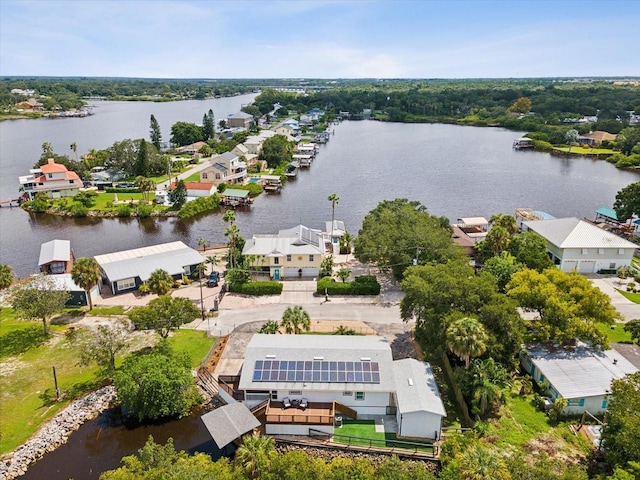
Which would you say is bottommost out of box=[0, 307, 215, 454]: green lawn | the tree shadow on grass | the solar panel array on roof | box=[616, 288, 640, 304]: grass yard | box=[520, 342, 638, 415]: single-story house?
box=[0, 307, 215, 454]: green lawn

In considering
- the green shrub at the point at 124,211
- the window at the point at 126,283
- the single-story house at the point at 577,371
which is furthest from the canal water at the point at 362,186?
the single-story house at the point at 577,371

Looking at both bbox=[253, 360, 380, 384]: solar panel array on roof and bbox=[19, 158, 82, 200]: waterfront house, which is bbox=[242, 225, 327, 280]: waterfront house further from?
bbox=[19, 158, 82, 200]: waterfront house

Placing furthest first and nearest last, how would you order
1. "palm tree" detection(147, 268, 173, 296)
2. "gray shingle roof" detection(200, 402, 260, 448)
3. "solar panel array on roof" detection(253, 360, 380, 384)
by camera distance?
"palm tree" detection(147, 268, 173, 296) < "solar panel array on roof" detection(253, 360, 380, 384) < "gray shingle roof" detection(200, 402, 260, 448)

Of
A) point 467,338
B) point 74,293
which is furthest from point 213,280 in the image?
point 467,338

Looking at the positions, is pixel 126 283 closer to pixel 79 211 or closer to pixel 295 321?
pixel 295 321

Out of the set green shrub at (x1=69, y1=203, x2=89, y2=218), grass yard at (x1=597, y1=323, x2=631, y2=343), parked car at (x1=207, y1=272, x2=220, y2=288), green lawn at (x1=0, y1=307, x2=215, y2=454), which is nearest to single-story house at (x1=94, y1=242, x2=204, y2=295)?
parked car at (x1=207, y1=272, x2=220, y2=288)

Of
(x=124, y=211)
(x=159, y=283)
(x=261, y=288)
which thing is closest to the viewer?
(x=159, y=283)

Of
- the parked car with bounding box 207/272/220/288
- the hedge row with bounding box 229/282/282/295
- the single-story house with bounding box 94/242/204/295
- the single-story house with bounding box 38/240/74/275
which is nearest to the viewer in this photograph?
the hedge row with bounding box 229/282/282/295

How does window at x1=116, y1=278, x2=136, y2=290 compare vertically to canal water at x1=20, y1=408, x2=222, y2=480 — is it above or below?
above
